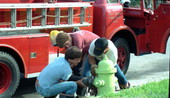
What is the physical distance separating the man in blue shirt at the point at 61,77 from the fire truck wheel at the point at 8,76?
1710 mm

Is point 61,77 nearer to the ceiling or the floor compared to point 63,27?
nearer to the floor

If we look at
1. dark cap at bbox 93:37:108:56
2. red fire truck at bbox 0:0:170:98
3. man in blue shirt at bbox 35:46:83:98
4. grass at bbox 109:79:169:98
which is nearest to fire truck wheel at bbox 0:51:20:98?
red fire truck at bbox 0:0:170:98

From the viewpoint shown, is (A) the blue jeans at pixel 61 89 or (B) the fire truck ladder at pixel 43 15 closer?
(A) the blue jeans at pixel 61 89

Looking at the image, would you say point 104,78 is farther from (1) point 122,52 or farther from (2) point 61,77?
(1) point 122,52

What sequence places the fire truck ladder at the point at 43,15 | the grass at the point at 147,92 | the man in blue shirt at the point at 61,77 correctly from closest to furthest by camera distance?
the grass at the point at 147,92, the man in blue shirt at the point at 61,77, the fire truck ladder at the point at 43,15

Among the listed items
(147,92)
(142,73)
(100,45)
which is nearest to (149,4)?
(142,73)

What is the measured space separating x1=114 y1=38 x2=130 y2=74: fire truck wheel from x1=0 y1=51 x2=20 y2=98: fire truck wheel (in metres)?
2.71

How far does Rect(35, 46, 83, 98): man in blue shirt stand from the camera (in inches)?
255

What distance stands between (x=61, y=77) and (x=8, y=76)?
203cm

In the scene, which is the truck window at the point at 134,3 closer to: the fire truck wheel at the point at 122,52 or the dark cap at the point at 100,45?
the fire truck wheel at the point at 122,52

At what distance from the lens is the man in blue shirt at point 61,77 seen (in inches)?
255

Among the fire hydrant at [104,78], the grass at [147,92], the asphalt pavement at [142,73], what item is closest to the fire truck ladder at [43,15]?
the asphalt pavement at [142,73]

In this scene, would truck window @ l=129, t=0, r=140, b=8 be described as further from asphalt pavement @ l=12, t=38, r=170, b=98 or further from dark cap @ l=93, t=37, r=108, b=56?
dark cap @ l=93, t=37, r=108, b=56

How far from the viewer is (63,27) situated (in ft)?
29.5
